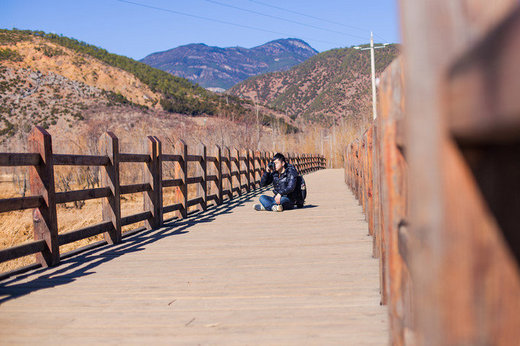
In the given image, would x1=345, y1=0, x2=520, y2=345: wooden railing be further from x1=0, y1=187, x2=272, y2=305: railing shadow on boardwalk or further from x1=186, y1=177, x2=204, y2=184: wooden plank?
x1=186, y1=177, x2=204, y2=184: wooden plank

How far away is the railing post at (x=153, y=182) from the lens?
766cm

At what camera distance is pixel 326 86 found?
4259 inches

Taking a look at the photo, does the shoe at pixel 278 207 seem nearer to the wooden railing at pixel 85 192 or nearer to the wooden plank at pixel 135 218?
the wooden railing at pixel 85 192

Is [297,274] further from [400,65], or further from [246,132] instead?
[246,132]

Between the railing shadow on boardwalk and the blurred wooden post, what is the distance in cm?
17

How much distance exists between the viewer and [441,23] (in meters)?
0.73

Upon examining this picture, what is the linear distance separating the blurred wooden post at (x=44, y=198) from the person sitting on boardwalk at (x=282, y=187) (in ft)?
17.1

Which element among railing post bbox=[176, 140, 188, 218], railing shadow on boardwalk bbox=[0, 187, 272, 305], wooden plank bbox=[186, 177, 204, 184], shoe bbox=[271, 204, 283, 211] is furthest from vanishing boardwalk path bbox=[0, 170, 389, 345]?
wooden plank bbox=[186, 177, 204, 184]

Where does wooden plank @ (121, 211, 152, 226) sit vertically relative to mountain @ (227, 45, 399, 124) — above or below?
below

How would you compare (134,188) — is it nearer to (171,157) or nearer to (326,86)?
(171,157)

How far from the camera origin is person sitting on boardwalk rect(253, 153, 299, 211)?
961 cm

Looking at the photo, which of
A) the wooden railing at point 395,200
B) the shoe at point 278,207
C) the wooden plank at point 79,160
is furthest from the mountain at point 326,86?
the wooden railing at point 395,200

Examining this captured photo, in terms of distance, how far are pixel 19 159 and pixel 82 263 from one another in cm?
121

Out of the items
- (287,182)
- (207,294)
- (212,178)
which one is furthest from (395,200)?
(212,178)
